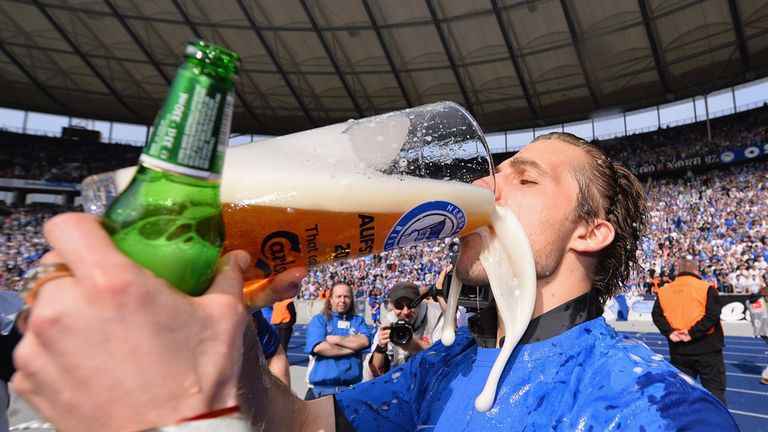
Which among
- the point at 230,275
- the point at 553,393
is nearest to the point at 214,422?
the point at 230,275

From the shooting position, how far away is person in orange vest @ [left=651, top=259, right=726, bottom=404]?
17.2 feet

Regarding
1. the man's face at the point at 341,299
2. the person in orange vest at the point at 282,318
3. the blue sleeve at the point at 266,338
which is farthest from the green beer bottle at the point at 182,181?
the person in orange vest at the point at 282,318

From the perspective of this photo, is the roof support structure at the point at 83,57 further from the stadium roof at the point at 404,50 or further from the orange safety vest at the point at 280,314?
the orange safety vest at the point at 280,314

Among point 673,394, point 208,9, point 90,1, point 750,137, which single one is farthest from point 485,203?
point 750,137

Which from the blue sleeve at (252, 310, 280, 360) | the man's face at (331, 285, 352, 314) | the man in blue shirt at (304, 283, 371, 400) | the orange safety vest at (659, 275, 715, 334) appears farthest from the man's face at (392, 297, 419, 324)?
the orange safety vest at (659, 275, 715, 334)

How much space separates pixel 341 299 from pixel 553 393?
4.22 m

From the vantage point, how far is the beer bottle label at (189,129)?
1.75 feet

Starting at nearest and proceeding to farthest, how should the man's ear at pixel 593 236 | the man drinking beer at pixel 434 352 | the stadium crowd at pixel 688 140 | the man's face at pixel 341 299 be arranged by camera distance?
the man drinking beer at pixel 434 352 → the man's ear at pixel 593 236 → the man's face at pixel 341 299 → the stadium crowd at pixel 688 140

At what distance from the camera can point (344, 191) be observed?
2.90 ft

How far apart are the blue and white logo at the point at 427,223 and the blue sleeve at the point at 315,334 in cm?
400

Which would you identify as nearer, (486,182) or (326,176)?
(326,176)

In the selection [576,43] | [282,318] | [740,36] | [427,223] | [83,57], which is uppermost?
[83,57]

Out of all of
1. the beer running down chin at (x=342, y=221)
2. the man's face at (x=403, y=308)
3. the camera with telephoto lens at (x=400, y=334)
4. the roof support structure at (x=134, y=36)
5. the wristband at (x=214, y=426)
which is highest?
the roof support structure at (x=134, y=36)

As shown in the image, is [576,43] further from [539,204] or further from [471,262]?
[471,262]
